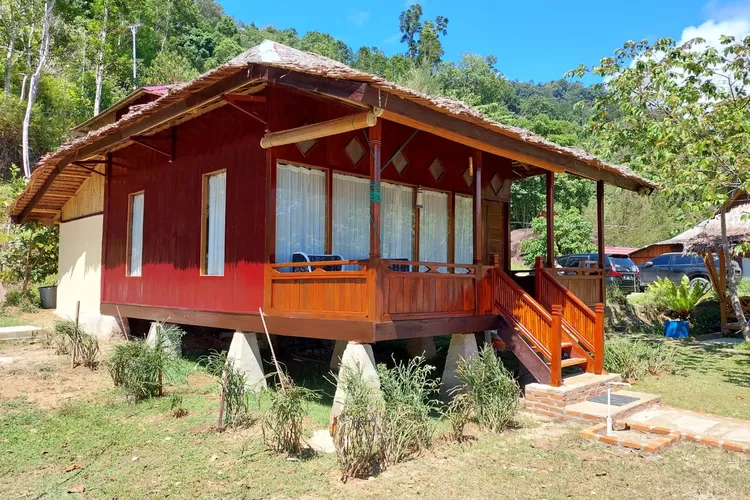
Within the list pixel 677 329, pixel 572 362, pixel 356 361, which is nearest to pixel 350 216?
pixel 356 361

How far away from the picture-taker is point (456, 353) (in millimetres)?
7965

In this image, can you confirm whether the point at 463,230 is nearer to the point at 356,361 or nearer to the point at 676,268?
the point at 356,361

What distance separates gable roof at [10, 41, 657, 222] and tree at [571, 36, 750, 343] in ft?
3.20

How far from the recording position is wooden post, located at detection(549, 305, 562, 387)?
7227 mm

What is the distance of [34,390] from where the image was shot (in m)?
7.64

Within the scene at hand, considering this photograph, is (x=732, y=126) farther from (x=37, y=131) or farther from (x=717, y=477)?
(x=37, y=131)

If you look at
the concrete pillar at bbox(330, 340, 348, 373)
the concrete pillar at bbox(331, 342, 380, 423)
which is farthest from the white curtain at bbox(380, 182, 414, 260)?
the concrete pillar at bbox(331, 342, 380, 423)

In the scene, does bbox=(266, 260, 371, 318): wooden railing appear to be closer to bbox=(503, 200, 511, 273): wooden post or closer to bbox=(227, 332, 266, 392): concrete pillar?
bbox=(227, 332, 266, 392): concrete pillar

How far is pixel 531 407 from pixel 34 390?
6.26 m

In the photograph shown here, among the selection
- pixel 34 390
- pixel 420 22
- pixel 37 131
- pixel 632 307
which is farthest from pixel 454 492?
pixel 420 22

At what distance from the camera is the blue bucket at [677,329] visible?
1441 centimetres

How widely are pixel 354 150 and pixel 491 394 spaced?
13.6 feet

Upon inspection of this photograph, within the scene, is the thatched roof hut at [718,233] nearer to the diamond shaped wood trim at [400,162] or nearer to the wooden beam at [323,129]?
the diamond shaped wood trim at [400,162]

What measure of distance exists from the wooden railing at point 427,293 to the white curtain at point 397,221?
1.91 meters
